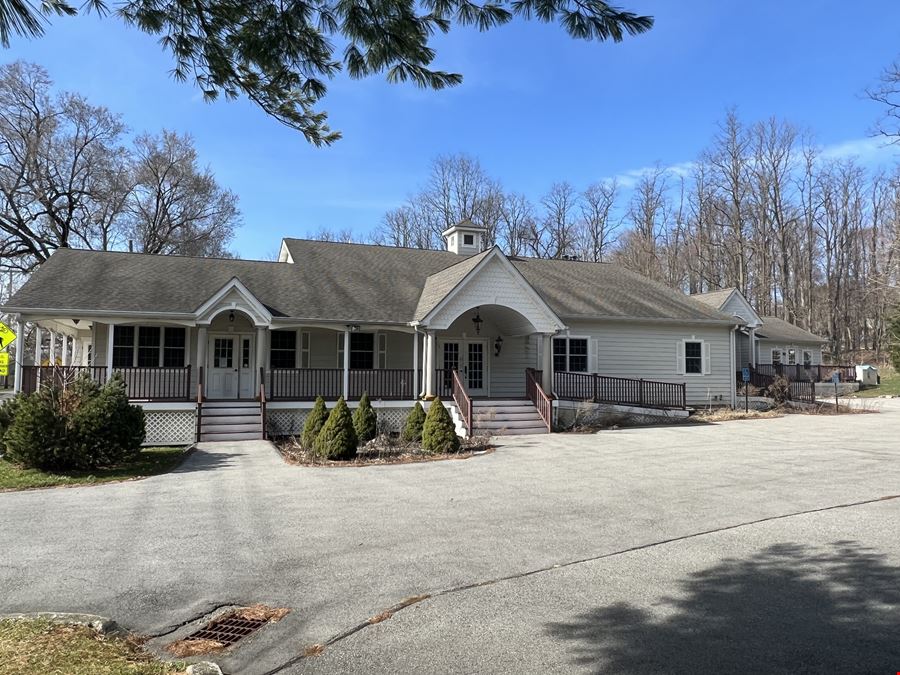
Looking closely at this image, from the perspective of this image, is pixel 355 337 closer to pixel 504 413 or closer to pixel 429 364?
pixel 429 364

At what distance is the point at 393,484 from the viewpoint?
1022 centimetres

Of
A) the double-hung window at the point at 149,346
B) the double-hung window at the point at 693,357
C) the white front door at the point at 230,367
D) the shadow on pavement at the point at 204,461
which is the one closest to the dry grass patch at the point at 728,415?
the double-hung window at the point at 693,357

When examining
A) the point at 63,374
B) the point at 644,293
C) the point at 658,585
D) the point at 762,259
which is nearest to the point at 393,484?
the point at 658,585

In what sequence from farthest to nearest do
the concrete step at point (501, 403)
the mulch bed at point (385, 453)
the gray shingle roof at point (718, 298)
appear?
the gray shingle roof at point (718, 298)
the concrete step at point (501, 403)
the mulch bed at point (385, 453)

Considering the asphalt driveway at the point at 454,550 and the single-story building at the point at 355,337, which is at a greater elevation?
the single-story building at the point at 355,337

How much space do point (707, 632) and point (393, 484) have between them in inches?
261

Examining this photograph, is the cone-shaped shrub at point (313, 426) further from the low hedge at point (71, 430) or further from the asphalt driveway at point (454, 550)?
the low hedge at point (71, 430)

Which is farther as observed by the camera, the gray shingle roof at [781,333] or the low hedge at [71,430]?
the gray shingle roof at [781,333]

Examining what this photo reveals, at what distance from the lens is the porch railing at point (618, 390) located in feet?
64.9

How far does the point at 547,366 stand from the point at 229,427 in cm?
930

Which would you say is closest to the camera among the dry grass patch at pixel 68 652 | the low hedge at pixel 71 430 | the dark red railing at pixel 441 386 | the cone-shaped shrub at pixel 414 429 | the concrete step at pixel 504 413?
the dry grass patch at pixel 68 652

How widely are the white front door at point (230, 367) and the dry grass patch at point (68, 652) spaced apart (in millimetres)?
14424

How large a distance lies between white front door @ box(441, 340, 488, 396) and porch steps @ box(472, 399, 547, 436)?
8.73 feet

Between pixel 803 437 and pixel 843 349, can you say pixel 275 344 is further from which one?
pixel 843 349
